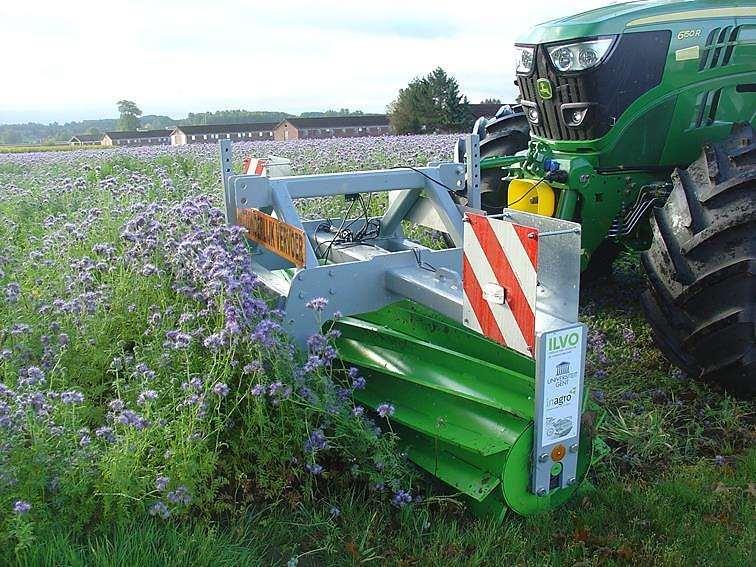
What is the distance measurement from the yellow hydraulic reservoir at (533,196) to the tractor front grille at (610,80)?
1.14ft

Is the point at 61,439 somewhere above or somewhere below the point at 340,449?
above

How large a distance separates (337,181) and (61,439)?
1.67 metres

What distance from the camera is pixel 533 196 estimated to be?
4.64m

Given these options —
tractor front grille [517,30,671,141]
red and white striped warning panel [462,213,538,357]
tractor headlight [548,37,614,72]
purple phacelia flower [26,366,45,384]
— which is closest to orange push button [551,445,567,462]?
red and white striped warning panel [462,213,538,357]

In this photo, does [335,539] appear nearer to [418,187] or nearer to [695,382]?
[418,187]

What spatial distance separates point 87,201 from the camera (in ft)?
19.9

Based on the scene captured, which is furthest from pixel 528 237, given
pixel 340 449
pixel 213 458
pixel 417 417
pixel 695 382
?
pixel 695 382

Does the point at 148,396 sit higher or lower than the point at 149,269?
lower

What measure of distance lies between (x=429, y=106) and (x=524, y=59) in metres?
32.2

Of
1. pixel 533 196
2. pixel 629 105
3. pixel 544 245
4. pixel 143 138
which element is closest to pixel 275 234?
pixel 544 245

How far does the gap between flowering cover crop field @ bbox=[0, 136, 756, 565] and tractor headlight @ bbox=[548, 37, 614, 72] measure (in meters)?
1.91

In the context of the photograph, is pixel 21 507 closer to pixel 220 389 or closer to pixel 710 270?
pixel 220 389

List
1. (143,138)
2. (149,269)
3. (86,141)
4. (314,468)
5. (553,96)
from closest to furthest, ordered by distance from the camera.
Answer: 1. (314,468)
2. (149,269)
3. (553,96)
4. (143,138)
5. (86,141)

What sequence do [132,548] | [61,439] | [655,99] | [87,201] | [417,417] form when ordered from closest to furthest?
[132,548]
[61,439]
[417,417]
[655,99]
[87,201]
